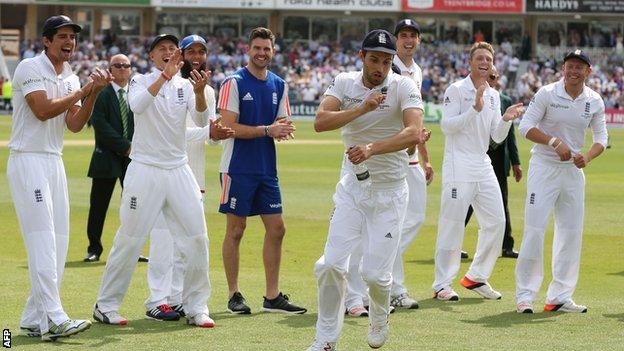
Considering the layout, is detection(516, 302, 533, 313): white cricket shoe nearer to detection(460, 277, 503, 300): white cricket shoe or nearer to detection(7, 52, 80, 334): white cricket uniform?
detection(460, 277, 503, 300): white cricket shoe

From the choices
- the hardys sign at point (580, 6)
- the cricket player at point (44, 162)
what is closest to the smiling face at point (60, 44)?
the cricket player at point (44, 162)

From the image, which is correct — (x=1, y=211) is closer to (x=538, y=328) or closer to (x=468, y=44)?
(x=538, y=328)

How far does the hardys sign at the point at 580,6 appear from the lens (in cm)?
7162

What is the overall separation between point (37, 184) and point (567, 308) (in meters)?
5.05

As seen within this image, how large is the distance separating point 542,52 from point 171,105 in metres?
63.7

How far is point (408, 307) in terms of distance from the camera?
38.2 ft

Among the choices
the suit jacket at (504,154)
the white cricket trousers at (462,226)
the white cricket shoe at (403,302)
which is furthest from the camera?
the suit jacket at (504,154)

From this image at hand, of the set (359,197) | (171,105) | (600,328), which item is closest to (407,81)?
(359,197)

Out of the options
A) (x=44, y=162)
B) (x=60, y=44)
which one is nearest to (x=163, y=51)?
(x=60, y=44)

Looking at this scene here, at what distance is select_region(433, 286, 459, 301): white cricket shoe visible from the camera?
40.0 ft

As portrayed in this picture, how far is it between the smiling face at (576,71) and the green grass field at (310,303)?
2.17m

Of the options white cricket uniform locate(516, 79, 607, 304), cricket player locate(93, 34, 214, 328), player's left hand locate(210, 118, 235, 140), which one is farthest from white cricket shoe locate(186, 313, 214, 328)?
white cricket uniform locate(516, 79, 607, 304)

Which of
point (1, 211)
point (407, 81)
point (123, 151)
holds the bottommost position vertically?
point (1, 211)

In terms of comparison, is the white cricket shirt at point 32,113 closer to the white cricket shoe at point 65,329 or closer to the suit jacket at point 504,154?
the white cricket shoe at point 65,329
